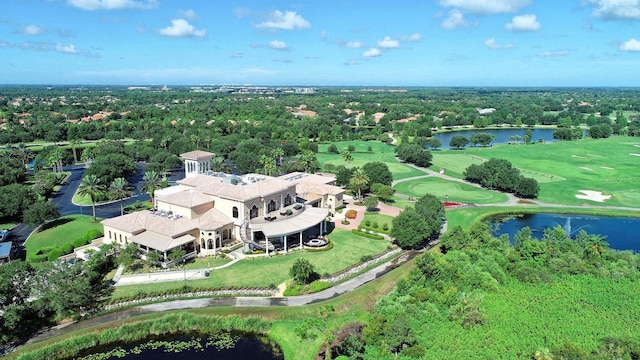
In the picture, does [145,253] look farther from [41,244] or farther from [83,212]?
[83,212]

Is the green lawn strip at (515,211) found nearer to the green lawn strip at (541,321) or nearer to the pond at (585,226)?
the pond at (585,226)

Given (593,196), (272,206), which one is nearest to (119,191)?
(272,206)

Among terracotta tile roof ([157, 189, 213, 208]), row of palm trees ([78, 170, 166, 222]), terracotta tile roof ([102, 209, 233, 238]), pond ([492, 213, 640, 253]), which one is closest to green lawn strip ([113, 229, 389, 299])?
terracotta tile roof ([102, 209, 233, 238])

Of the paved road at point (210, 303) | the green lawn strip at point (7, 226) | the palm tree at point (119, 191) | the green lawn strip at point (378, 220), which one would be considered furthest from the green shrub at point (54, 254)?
the green lawn strip at point (378, 220)

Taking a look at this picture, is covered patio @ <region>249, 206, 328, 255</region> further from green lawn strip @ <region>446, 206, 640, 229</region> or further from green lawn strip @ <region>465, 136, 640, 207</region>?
green lawn strip @ <region>465, 136, 640, 207</region>

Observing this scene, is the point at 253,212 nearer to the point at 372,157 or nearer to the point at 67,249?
the point at 67,249
